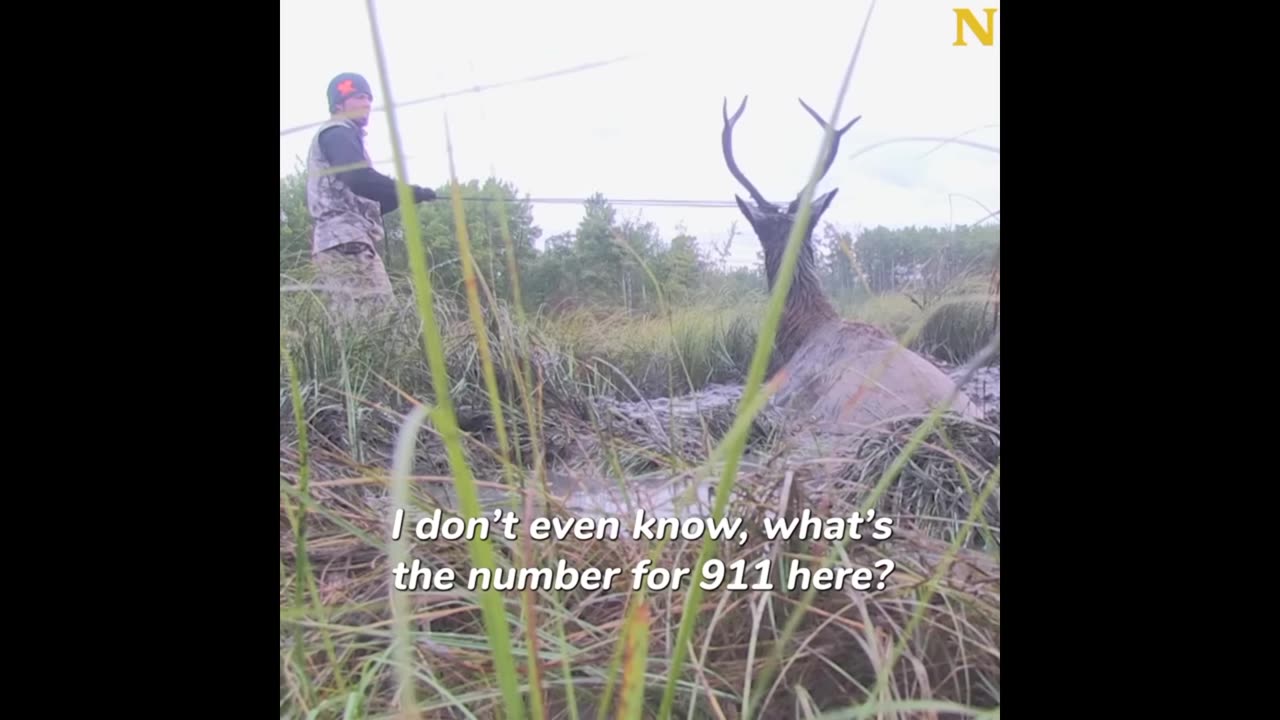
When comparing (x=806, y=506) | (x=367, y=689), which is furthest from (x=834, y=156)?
(x=367, y=689)

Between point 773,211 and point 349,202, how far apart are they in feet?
2.30

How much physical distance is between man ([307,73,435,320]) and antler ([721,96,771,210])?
49cm

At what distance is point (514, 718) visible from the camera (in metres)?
0.88

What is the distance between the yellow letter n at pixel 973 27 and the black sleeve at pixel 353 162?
944 millimetres

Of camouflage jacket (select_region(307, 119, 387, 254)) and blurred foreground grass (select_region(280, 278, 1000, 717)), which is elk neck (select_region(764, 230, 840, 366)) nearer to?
blurred foreground grass (select_region(280, 278, 1000, 717))

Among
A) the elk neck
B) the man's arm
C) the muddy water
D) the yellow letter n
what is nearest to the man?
the man's arm

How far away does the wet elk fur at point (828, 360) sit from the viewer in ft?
4.83

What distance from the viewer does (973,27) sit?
1490 millimetres

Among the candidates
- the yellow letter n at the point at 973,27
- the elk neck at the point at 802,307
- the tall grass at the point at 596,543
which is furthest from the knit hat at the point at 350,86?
the yellow letter n at the point at 973,27

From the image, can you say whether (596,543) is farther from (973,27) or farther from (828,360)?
(973,27)

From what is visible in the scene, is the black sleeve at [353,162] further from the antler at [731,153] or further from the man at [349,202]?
Answer: the antler at [731,153]

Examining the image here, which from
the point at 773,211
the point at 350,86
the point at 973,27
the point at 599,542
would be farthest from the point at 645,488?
the point at 973,27

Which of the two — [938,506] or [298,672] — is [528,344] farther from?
[938,506]

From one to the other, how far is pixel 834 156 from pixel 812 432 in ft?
1.55
